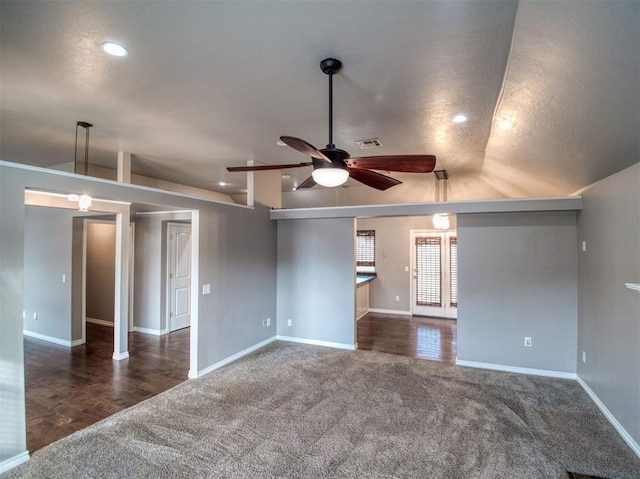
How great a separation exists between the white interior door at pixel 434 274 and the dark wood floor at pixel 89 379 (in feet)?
16.5

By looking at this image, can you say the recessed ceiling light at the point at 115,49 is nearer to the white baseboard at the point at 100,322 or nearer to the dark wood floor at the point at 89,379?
the dark wood floor at the point at 89,379

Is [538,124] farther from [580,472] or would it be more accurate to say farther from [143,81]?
[143,81]

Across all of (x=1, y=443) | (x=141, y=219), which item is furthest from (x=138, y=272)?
(x=1, y=443)

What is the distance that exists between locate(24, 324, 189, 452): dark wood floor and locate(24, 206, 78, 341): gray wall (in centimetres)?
30

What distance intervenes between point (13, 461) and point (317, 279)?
150 inches

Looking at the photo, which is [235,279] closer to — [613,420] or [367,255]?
[367,255]

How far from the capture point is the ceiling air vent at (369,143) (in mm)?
3758

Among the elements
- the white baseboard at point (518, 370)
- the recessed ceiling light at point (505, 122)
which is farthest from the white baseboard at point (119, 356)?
the recessed ceiling light at point (505, 122)

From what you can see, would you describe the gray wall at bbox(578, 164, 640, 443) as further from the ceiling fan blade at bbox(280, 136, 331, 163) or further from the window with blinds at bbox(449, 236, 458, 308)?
the window with blinds at bbox(449, 236, 458, 308)

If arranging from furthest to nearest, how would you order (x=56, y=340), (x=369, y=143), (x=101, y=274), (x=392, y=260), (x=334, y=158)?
(x=392, y=260) → (x=101, y=274) → (x=56, y=340) → (x=369, y=143) → (x=334, y=158)

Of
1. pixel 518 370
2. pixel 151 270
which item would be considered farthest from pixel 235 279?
pixel 518 370

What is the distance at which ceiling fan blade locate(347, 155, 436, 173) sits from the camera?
83.7 inches

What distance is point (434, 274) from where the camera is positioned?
292 inches

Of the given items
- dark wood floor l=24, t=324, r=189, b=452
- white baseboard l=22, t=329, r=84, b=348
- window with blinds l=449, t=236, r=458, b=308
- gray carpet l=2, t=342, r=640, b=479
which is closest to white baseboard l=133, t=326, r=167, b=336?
dark wood floor l=24, t=324, r=189, b=452
